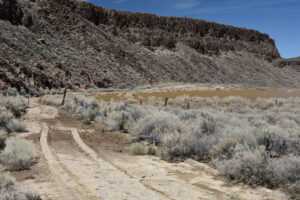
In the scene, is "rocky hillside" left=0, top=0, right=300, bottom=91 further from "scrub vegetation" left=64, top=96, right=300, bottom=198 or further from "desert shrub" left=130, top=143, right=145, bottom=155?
"desert shrub" left=130, top=143, right=145, bottom=155

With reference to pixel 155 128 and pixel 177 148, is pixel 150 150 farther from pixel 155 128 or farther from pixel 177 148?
pixel 155 128

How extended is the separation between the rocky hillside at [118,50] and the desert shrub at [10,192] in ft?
82.4

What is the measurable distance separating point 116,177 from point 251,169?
292cm

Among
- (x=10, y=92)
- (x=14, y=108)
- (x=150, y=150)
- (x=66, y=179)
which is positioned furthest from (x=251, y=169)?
(x=10, y=92)

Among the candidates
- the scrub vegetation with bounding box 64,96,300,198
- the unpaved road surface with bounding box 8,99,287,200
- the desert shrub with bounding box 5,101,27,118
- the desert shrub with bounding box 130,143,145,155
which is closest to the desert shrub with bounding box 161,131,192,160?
the scrub vegetation with bounding box 64,96,300,198

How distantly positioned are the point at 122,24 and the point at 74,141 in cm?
5693

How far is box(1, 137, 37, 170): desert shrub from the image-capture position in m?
6.26

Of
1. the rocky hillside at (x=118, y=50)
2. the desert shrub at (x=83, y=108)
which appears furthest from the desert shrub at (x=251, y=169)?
the rocky hillside at (x=118, y=50)

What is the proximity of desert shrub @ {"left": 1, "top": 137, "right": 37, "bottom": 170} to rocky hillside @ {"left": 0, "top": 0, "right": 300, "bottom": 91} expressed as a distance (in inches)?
883

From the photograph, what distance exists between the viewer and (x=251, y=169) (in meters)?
5.81

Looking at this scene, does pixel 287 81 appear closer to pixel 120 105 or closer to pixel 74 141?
pixel 120 105

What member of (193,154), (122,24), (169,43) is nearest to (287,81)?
(169,43)

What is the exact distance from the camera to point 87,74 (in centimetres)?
4059

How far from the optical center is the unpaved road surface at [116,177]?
16.4 ft
